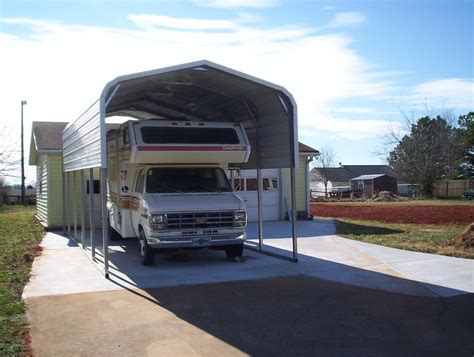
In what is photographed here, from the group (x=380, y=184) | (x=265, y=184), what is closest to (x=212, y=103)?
(x=265, y=184)

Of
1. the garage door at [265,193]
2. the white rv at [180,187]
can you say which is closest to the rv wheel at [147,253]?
the white rv at [180,187]

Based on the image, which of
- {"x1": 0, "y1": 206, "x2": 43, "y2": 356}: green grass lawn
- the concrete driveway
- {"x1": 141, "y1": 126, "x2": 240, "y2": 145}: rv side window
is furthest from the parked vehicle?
{"x1": 141, "y1": 126, "x2": 240, "y2": 145}: rv side window

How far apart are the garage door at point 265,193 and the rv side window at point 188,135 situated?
8.58 metres

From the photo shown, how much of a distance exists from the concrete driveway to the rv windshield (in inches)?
61.0

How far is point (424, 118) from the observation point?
5288 centimetres

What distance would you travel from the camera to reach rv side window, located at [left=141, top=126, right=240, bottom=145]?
10594 mm

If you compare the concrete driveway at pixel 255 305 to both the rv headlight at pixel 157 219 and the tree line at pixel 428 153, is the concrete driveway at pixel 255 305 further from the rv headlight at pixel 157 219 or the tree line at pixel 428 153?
the tree line at pixel 428 153

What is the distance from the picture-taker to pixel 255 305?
7.38 m

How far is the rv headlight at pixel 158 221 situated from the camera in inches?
381

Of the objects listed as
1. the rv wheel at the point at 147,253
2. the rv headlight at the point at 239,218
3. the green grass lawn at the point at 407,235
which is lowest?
the green grass lawn at the point at 407,235

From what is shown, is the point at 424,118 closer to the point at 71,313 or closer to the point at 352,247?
the point at 352,247

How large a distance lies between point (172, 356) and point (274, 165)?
22.9 feet

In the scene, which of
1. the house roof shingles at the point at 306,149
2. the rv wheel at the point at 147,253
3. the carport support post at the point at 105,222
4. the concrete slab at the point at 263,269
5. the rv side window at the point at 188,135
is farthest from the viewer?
the house roof shingles at the point at 306,149

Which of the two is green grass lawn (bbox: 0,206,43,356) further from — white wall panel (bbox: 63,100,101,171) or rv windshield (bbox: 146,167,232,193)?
rv windshield (bbox: 146,167,232,193)
